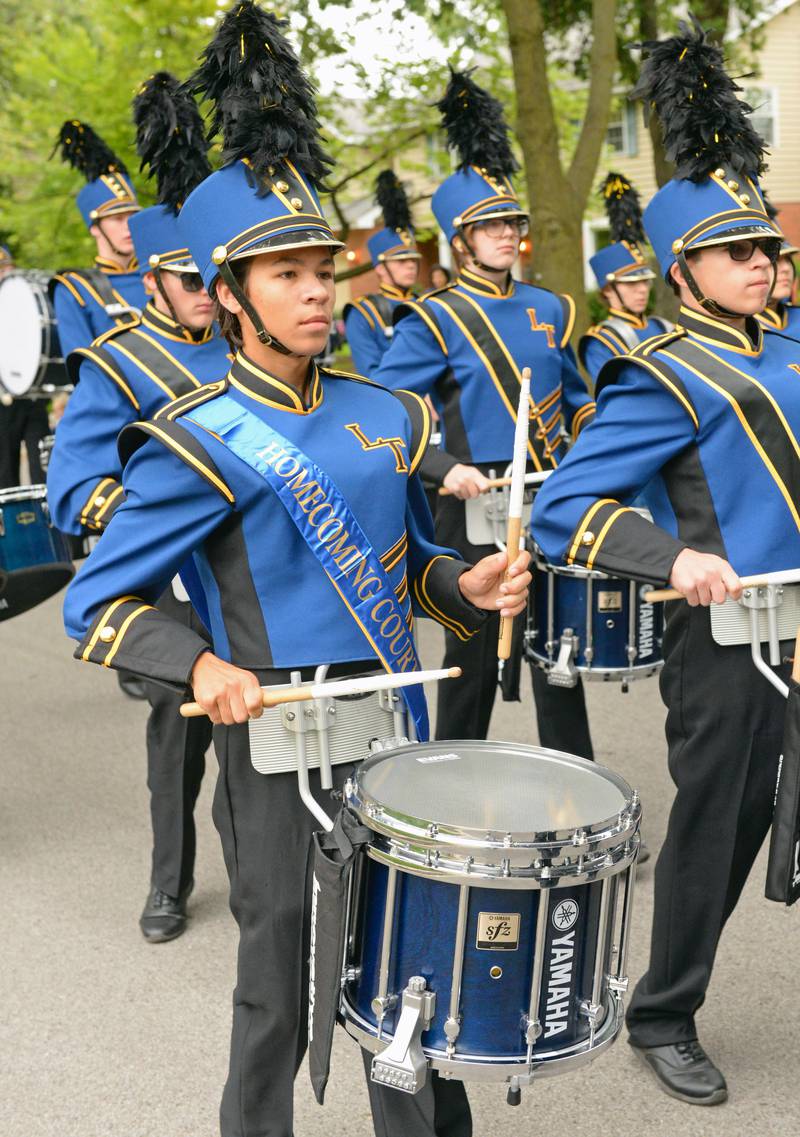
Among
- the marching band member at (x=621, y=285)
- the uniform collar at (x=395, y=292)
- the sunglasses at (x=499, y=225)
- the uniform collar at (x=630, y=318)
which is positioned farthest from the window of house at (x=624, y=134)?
the sunglasses at (x=499, y=225)

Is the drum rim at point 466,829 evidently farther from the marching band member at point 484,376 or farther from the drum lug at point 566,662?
the marching band member at point 484,376

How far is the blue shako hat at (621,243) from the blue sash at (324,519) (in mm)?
5934

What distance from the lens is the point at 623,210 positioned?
28.6ft

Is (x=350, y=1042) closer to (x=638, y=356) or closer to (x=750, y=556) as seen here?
(x=750, y=556)

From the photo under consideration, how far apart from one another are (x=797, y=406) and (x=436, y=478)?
5.79 feet

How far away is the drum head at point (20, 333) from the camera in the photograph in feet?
29.4

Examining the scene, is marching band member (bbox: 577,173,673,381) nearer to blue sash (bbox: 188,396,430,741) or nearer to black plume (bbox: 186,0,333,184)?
black plume (bbox: 186,0,333,184)

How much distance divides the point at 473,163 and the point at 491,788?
408 cm

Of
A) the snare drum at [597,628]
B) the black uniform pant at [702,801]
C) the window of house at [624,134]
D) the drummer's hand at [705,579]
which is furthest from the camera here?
the window of house at [624,134]

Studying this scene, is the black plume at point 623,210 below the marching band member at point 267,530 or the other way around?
the other way around

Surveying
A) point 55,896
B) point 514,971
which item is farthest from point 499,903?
point 55,896

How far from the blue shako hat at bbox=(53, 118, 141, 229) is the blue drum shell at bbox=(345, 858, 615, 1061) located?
19.3 feet

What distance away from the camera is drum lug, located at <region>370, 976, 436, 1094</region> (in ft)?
7.57

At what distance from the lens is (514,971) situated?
93.3 inches
